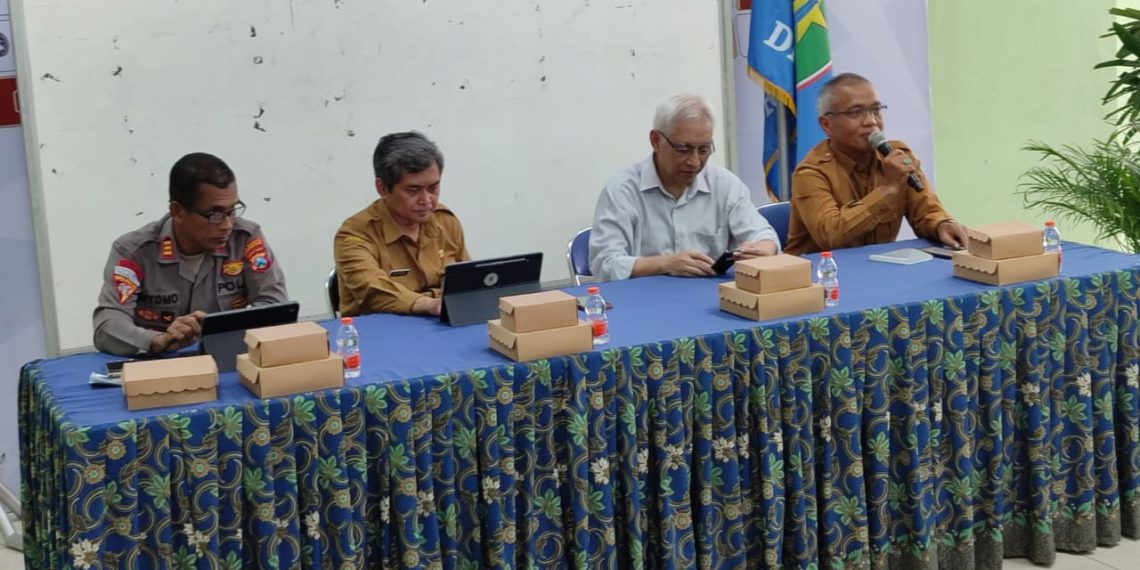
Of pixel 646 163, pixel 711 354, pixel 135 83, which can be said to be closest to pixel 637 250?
pixel 646 163

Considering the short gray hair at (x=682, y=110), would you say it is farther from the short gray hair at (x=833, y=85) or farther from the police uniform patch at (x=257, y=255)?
the police uniform patch at (x=257, y=255)

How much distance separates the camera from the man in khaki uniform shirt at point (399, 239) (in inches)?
131

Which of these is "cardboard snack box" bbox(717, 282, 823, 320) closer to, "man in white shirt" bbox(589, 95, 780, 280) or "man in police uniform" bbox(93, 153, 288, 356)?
"man in white shirt" bbox(589, 95, 780, 280)

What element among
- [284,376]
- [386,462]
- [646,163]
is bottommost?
[386,462]

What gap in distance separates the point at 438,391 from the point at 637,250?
1541 millimetres

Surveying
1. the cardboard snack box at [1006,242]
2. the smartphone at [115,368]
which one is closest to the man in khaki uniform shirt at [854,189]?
the cardboard snack box at [1006,242]

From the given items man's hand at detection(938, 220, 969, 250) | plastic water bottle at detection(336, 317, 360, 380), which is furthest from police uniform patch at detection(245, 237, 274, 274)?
man's hand at detection(938, 220, 969, 250)

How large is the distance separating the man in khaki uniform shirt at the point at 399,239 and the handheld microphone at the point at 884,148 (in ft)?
4.46

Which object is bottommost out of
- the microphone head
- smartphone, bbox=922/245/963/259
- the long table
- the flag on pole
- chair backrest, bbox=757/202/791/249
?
the long table

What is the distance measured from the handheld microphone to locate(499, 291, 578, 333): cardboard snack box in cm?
157

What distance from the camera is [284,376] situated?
8.02 ft

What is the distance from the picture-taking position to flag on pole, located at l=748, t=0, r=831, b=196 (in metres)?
4.91

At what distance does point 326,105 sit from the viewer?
14.4 feet

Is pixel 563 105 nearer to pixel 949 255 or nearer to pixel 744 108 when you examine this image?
pixel 744 108
